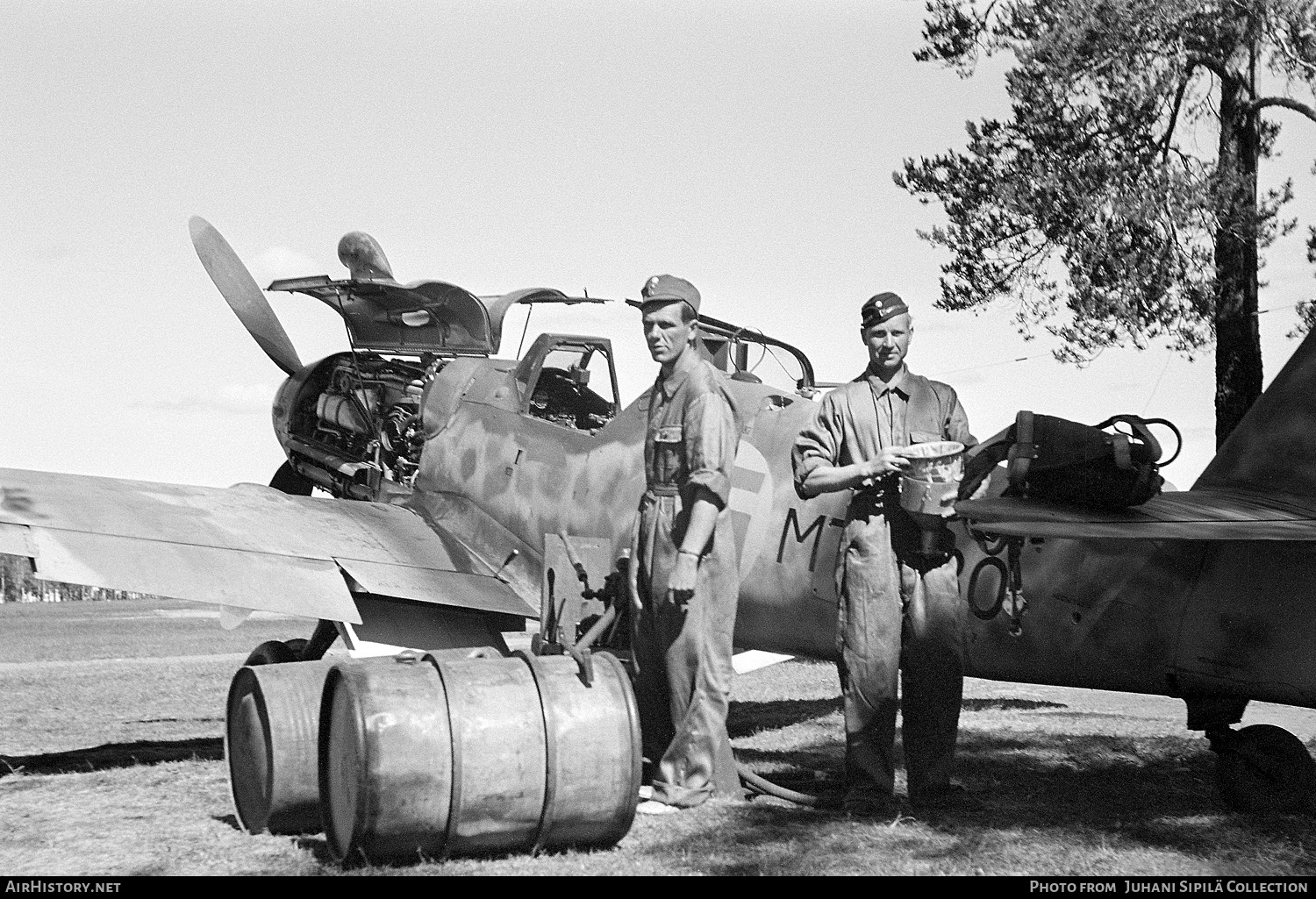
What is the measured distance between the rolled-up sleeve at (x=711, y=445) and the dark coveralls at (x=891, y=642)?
0.36 meters

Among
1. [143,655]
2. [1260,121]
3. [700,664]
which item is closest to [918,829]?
[700,664]

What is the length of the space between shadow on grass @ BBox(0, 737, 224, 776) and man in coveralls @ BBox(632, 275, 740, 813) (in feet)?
11.5

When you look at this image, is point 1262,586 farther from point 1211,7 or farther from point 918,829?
point 1211,7

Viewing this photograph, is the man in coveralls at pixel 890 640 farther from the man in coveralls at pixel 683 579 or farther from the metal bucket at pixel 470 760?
the metal bucket at pixel 470 760

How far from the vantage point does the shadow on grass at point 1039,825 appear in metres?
4.97

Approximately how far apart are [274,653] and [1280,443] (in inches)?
237

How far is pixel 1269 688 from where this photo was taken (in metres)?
5.36

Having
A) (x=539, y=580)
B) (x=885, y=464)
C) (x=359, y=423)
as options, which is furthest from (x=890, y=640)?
(x=359, y=423)

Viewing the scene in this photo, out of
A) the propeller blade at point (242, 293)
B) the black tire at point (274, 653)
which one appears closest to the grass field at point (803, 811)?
the black tire at point (274, 653)

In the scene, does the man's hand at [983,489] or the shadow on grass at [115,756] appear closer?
the man's hand at [983,489]

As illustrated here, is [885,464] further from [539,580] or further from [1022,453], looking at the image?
[539,580]

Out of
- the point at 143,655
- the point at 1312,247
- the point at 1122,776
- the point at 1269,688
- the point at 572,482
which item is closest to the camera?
the point at 1269,688

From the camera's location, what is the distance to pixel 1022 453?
213 inches

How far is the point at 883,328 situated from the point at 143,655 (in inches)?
630
